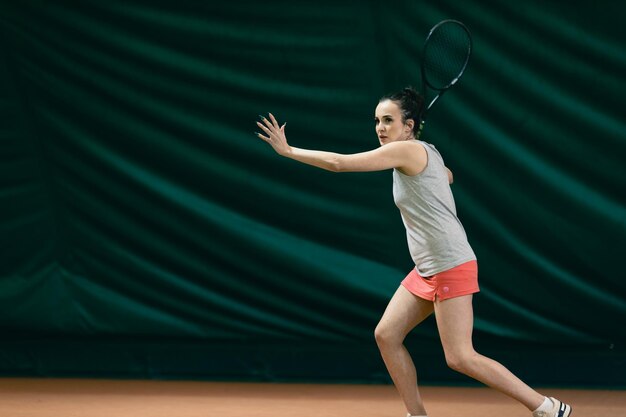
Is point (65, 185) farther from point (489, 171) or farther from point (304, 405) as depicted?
point (489, 171)

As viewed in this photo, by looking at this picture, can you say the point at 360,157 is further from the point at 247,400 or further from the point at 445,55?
the point at 247,400

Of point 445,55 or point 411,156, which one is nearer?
point 411,156

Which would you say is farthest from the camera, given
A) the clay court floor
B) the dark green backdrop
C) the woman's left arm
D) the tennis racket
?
the dark green backdrop

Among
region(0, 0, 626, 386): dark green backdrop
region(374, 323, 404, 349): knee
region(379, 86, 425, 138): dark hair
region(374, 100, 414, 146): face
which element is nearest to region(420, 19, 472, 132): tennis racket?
region(0, 0, 626, 386): dark green backdrop

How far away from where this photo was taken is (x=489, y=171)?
5734mm

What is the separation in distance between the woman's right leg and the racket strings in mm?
1190

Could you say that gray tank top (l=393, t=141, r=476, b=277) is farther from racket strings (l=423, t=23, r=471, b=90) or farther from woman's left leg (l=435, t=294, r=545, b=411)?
racket strings (l=423, t=23, r=471, b=90)

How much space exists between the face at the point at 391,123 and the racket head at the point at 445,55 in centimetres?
73

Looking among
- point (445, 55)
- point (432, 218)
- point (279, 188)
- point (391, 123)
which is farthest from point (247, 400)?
point (445, 55)

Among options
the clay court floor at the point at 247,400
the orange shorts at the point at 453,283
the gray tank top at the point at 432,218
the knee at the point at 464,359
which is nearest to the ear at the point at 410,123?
the gray tank top at the point at 432,218

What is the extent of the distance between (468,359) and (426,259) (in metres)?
0.44

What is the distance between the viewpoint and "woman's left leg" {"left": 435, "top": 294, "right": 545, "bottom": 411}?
4.30 metres

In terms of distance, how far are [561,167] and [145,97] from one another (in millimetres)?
2356

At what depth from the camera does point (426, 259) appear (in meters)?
4.41
